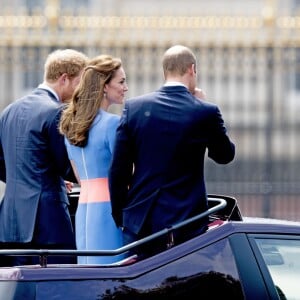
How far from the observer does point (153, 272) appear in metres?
4.96

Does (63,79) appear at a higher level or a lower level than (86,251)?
higher

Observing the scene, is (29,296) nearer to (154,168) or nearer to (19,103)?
(154,168)

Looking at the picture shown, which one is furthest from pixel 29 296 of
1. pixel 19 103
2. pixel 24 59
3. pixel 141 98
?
pixel 24 59

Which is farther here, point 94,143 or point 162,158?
point 94,143

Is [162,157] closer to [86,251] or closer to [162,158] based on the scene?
[162,158]

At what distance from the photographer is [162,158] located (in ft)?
18.0

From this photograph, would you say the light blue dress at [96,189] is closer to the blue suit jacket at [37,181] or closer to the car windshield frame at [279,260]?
the blue suit jacket at [37,181]

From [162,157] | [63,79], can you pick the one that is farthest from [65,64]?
[162,157]

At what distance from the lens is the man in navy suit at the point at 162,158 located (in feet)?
17.9

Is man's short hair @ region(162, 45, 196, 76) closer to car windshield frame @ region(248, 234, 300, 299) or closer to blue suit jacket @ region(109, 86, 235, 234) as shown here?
blue suit jacket @ region(109, 86, 235, 234)

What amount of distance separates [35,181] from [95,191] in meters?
0.35

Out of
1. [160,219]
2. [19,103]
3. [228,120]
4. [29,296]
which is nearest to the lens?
[29,296]

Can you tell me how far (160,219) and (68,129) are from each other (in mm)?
674

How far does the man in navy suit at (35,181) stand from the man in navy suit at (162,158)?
0.46 m
